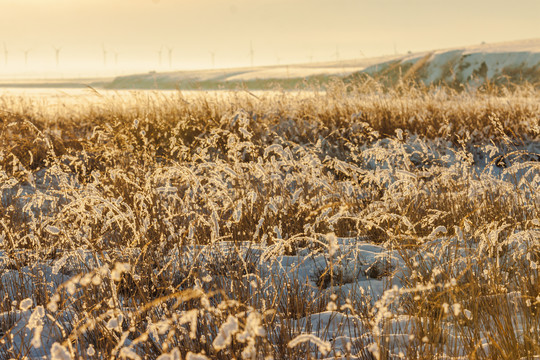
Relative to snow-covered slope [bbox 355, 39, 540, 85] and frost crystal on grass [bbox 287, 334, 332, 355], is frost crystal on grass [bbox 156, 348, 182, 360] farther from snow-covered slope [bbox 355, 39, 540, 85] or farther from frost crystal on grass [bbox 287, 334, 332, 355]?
snow-covered slope [bbox 355, 39, 540, 85]

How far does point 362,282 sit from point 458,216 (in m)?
1.42

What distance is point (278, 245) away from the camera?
188 centimetres

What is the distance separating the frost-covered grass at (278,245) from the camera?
1840 mm

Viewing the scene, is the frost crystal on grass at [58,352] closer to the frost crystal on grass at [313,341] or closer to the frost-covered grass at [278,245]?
the frost-covered grass at [278,245]

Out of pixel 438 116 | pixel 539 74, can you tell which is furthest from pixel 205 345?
pixel 539 74

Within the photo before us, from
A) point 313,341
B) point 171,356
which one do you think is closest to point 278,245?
point 313,341

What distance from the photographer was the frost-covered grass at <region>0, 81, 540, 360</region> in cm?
184

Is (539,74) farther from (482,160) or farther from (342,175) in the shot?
(342,175)

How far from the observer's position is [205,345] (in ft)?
6.46

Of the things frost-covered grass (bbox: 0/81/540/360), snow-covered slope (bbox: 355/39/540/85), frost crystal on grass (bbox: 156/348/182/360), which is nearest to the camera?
frost crystal on grass (bbox: 156/348/182/360)

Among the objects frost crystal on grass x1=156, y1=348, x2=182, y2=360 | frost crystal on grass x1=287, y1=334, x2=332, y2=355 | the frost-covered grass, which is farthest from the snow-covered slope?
frost crystal on grass x1=156, y1=348, x2=182, y2=360

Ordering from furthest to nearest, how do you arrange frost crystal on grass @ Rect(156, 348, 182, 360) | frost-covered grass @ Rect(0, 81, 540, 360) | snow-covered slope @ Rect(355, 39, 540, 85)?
1. snow-covered slope @ Rect(355, 39, 540, 85)
2. frost-covered grass @ Rect(0, 81, 540, 360)
3. frost crystal on grass @ Rect(156, 348, 182, 360)

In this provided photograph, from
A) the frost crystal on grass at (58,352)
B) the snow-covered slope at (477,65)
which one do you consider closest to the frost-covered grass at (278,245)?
the frost crystal on grass at (58,352)

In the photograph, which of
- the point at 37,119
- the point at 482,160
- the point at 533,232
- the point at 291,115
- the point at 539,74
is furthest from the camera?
the point at 539,74
